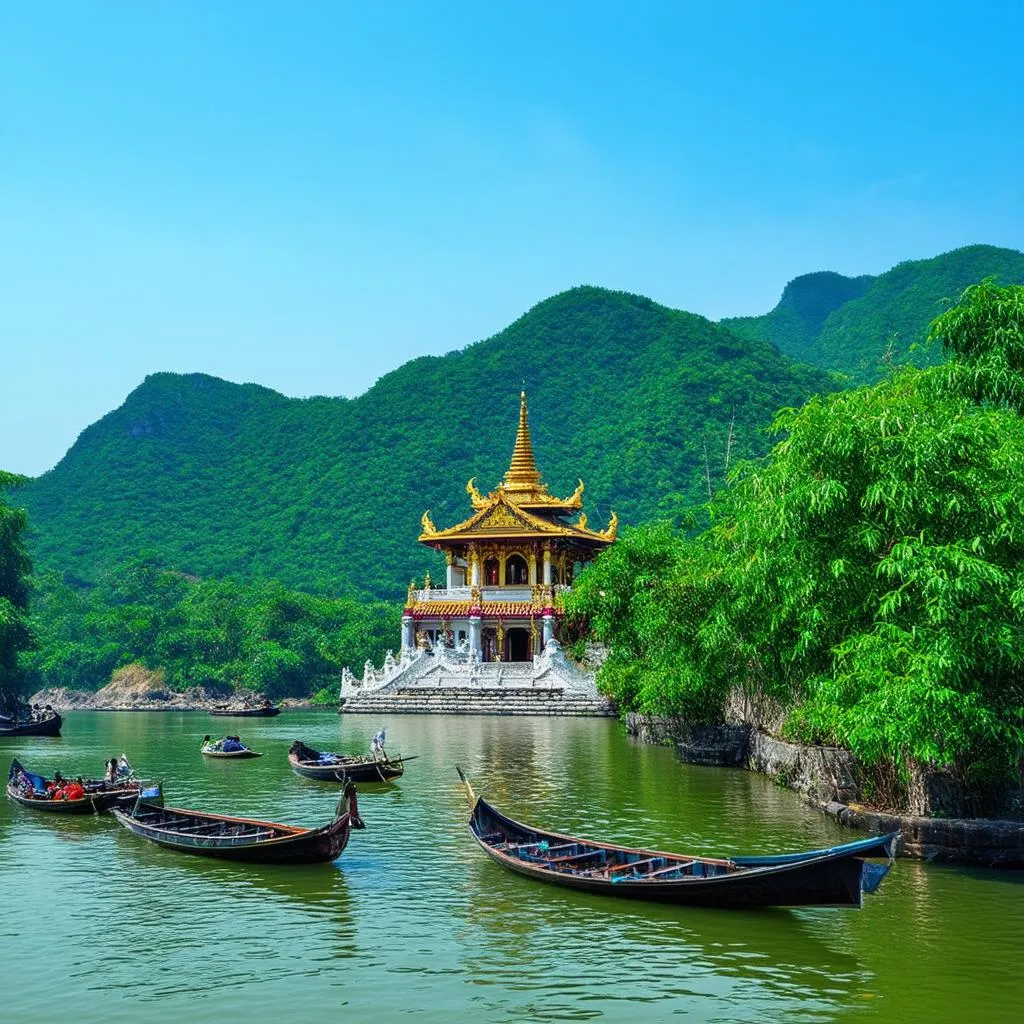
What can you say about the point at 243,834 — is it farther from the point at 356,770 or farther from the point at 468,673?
the point at 468,673

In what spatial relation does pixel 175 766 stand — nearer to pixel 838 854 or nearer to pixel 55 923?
pixel 55 923

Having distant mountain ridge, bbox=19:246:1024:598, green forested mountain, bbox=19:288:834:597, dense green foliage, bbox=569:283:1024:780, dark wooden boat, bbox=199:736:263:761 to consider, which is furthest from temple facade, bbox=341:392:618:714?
dense green foliage, bbox=569:283:1024:780

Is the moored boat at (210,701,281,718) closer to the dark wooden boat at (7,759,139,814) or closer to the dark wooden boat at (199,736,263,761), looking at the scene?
the dark wooden boat at (199,736,263,761)

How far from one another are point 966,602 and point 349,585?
237 feet

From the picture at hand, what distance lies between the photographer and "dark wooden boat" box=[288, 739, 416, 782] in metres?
25.1

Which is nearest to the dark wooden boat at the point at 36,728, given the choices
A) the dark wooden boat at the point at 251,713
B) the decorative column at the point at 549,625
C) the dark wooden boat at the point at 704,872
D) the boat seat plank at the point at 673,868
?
the dark wooden boat at the point at 251,713

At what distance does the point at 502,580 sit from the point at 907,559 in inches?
1687

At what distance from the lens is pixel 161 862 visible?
670 inches

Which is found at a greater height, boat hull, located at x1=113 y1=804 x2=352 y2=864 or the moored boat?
the moored boat

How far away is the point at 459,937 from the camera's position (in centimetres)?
1295

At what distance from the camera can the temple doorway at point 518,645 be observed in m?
57.3

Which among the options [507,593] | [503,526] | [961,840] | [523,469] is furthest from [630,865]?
[523,469]

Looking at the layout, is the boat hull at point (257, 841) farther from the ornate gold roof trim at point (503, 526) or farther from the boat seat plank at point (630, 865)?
the ornate gold roof trim at point (503, 526)

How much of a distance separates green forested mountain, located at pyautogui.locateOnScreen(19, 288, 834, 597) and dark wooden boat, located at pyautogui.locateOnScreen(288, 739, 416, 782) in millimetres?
57492
